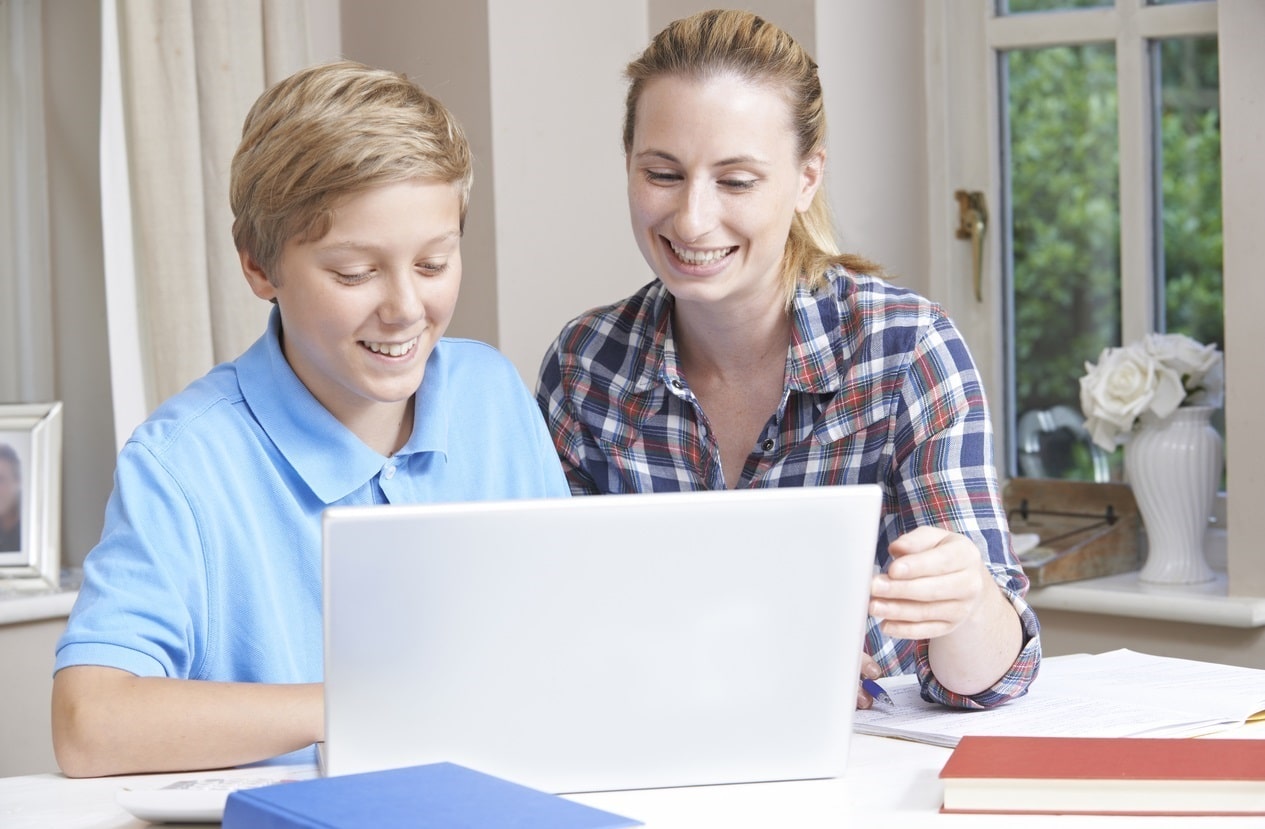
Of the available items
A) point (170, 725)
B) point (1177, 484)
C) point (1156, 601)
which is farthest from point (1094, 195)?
point (170, 725)

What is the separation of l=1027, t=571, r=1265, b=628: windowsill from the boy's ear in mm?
1492

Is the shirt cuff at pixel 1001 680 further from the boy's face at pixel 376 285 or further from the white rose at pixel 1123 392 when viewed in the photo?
the white rose at pixel 1123 392

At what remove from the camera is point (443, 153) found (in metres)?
1.26

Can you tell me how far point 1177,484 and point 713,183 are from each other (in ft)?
3.80

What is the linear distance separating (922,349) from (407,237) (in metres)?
0.58

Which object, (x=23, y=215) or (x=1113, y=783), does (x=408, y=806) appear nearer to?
(x=1113, y=783)

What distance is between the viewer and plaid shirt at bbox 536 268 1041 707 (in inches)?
58.1

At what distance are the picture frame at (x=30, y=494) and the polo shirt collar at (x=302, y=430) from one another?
4.14 feet

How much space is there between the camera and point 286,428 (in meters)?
1.27

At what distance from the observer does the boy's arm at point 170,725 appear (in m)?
1.08

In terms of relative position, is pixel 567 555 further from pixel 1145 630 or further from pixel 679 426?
pixel 1145 630

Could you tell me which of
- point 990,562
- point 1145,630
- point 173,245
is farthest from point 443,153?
point 1145,630

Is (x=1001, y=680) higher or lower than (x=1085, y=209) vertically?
lower

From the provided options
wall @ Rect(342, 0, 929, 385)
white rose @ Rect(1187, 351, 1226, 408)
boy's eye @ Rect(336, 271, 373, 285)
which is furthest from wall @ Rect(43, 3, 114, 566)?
white rose @ Rect(1187, 351, 1226, 408)
